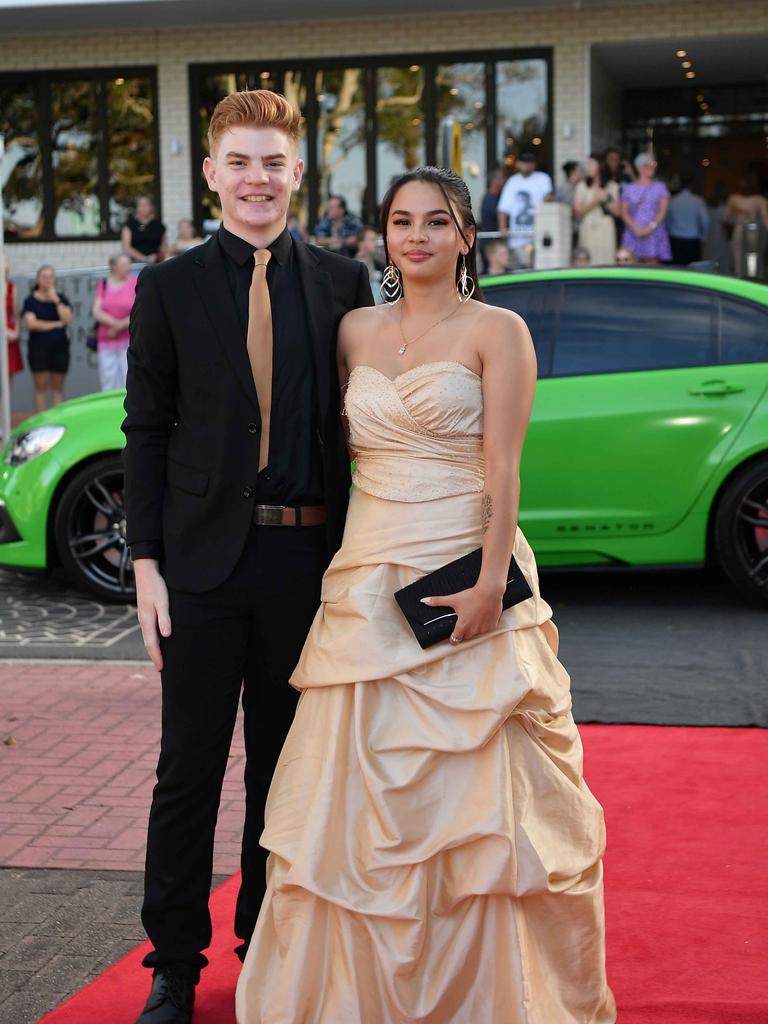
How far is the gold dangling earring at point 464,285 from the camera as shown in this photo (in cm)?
355

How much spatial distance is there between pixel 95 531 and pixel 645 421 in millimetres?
3152

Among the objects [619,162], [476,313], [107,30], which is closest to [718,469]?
[476,313]

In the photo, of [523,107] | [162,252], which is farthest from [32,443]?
[523,107]

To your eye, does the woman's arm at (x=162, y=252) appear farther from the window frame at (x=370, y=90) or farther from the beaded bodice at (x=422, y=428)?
the beaded bodice at (x=422, y=428)

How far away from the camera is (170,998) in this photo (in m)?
3.55

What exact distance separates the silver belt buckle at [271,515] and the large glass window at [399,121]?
59.7 ft

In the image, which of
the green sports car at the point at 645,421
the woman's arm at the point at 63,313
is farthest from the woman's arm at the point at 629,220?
the green sports car at the point at 645,421

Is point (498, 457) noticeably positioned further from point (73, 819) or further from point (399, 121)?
point (399, 121)

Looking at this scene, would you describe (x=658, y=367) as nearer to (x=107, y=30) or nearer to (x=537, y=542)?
(x=537, y=542)

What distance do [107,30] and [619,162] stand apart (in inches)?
316

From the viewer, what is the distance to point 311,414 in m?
3.55

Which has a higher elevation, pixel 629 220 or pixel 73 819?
pixel 629 220

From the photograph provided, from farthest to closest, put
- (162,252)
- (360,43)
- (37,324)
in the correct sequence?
(360,43), (162,252), (37,324)

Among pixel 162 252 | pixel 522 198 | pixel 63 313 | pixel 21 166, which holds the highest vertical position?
pixel 21 166
